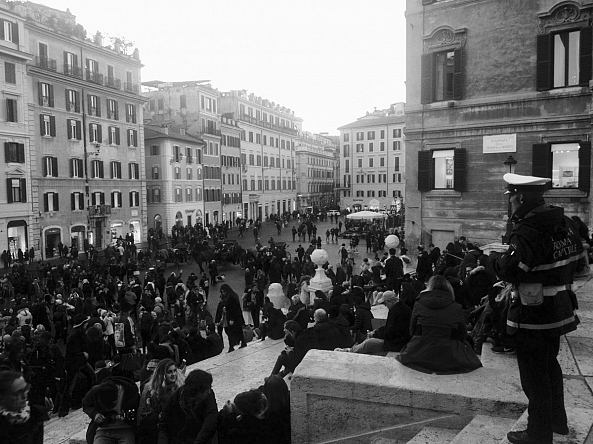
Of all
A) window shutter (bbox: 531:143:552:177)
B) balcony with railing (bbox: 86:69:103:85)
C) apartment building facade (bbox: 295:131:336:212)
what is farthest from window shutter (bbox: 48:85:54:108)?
apartment building facade (bbox: 295:131:336:212)

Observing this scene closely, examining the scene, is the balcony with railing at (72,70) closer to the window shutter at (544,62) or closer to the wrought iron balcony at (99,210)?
the wrought iron balcony at (99,210)

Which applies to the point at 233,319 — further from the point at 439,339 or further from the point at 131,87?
the point at 131,87

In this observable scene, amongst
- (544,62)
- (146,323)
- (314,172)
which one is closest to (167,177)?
(544,62)

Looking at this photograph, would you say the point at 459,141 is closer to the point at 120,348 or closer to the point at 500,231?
the point at 500,231

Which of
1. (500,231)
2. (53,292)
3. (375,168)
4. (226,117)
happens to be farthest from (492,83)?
(375,168)

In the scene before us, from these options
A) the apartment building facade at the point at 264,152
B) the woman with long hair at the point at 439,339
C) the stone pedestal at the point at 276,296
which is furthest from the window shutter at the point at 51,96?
the woman with long hair at the point at 439,339

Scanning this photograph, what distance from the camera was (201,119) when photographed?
55.2 metres

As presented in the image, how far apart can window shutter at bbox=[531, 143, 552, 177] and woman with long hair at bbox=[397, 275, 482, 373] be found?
47.9ft

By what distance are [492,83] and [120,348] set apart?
14870 mm

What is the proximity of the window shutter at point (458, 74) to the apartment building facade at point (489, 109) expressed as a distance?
4 centimetres

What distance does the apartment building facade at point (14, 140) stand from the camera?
1227 inches

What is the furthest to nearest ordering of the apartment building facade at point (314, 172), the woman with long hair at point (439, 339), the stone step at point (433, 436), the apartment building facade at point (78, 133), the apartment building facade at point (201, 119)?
the apartment building facade at point (314, 172) → the apartment building facade at point (201, 119) → the apartment building facade at point (78, 133) → the woman with long hair at point (439, 339) → the stone step at point (433, 436)

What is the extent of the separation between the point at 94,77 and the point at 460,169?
30706 millimetres

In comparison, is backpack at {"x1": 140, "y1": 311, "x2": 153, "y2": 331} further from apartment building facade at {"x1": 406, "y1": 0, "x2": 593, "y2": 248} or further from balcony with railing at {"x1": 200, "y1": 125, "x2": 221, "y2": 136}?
balcony with railing at {"x1": 200, "y1": 125, "x2": 221, "y2": 136}
